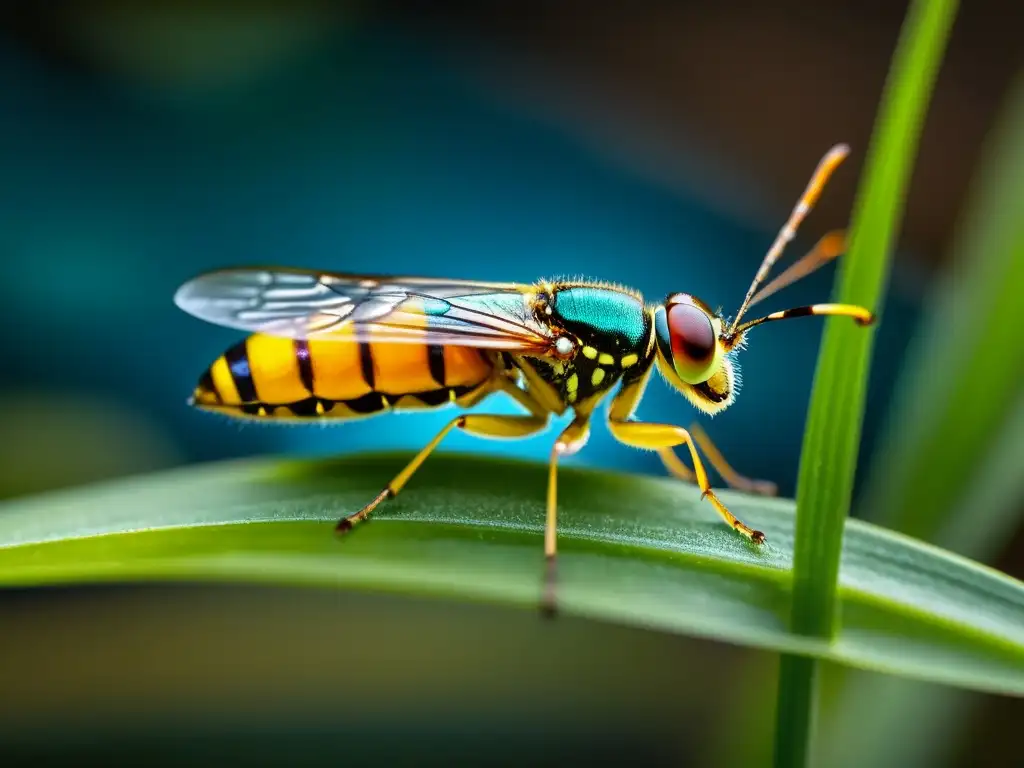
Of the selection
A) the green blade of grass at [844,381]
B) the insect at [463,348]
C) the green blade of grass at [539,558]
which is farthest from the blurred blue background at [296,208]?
the green blade of grass at [844,381]

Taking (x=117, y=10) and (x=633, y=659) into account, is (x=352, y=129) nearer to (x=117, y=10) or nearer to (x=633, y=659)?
(x=117, y=10)

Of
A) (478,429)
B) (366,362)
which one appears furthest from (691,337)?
(366,362)

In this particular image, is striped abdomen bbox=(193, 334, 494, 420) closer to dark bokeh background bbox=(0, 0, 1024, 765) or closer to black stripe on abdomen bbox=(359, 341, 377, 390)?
black stripe on abdomen bbox=(359, 341, 377, 390)

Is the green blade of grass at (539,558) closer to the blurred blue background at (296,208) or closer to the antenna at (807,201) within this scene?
the antenna at (807,201)

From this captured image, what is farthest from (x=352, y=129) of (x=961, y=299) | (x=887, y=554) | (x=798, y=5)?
(x=887, y=554)

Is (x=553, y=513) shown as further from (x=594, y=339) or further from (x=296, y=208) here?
(x=296, y=208)

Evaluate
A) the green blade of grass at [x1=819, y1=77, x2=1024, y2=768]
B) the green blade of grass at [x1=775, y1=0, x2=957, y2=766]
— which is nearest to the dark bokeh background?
the green blade of grass at [x1=819, y1=77, x2=1024, y2=768]
